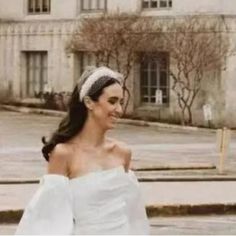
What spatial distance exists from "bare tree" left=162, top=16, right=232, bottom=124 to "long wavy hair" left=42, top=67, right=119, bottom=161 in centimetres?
3443

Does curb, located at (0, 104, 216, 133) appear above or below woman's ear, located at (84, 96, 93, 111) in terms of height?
below

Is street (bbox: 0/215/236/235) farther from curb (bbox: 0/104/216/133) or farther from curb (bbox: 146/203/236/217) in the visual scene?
curb (bbox: 0/104/216/133)

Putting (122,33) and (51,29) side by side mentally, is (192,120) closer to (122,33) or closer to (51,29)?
(122,33)

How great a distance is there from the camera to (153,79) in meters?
43.2

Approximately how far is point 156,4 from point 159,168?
21758mm

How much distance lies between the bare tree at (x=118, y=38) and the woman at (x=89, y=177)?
3545 cm

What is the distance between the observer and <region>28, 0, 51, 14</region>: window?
156 ft

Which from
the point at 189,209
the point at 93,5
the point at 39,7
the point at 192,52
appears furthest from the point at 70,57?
the point at 189,209

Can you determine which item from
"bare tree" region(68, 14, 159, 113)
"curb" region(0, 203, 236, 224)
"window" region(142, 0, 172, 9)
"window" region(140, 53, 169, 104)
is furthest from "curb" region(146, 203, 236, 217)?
"window" region(142, 0, 172, 9)

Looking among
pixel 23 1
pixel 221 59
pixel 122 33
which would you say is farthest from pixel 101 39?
pixel 23 1

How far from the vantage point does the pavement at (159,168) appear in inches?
639

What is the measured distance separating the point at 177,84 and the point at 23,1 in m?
9.58

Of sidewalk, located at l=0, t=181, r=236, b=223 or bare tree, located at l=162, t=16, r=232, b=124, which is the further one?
bare tree, located at l=162, t=16, r=232, b=124

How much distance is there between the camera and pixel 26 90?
4747cm
